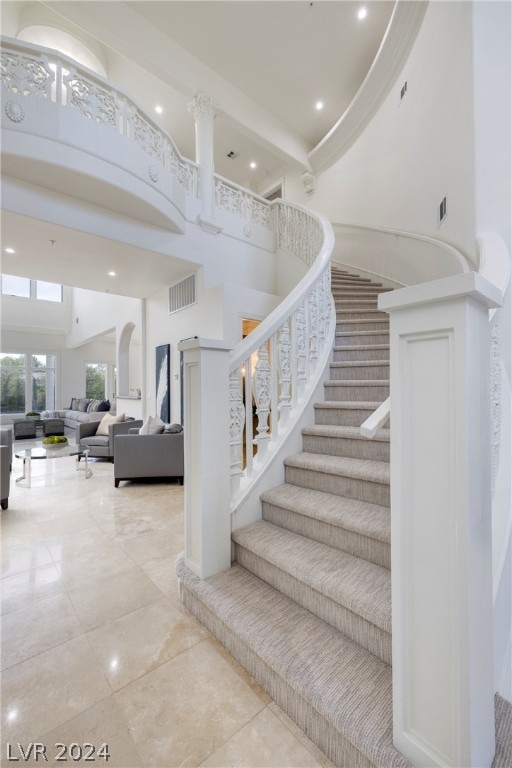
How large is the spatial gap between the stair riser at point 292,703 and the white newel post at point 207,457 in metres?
0.27

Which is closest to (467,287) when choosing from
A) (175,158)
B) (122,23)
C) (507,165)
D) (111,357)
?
(507,165)

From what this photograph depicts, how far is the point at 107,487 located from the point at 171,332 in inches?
110

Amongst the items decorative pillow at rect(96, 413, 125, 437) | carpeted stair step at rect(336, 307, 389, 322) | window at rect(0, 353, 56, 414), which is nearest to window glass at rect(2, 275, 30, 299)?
window at rect(0, 353, 56, 414)

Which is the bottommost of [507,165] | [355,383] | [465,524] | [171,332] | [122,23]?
[465,524]

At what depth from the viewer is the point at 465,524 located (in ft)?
2.59

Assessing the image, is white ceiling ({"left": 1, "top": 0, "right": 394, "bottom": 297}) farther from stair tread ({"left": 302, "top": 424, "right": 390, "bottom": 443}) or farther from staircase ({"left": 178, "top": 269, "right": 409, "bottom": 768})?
staircase ({"left": 178, "top": 269, "right": 409, "bottom": 768})

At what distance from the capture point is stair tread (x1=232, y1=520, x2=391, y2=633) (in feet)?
3.97

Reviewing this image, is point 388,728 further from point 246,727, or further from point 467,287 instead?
point 467,287

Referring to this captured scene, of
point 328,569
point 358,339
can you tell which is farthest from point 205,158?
point 328,569

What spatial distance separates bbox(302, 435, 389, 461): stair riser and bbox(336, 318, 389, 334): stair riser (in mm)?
1433

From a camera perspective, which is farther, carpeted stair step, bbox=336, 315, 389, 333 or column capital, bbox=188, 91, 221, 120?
column capital, bbox=188, 91, 221, 120

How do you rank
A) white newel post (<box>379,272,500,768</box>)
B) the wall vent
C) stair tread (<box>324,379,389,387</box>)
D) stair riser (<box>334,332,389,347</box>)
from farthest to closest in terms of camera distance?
the wall vent < stair riser (<box>334,332,389,347</box>) < stair tread (<box>324,379,389,387</box>) < white newel post (<box>379,272,500,768</box>)

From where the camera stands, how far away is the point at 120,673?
1.36 meters

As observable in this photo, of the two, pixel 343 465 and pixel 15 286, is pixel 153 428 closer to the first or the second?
pixel 343 465
